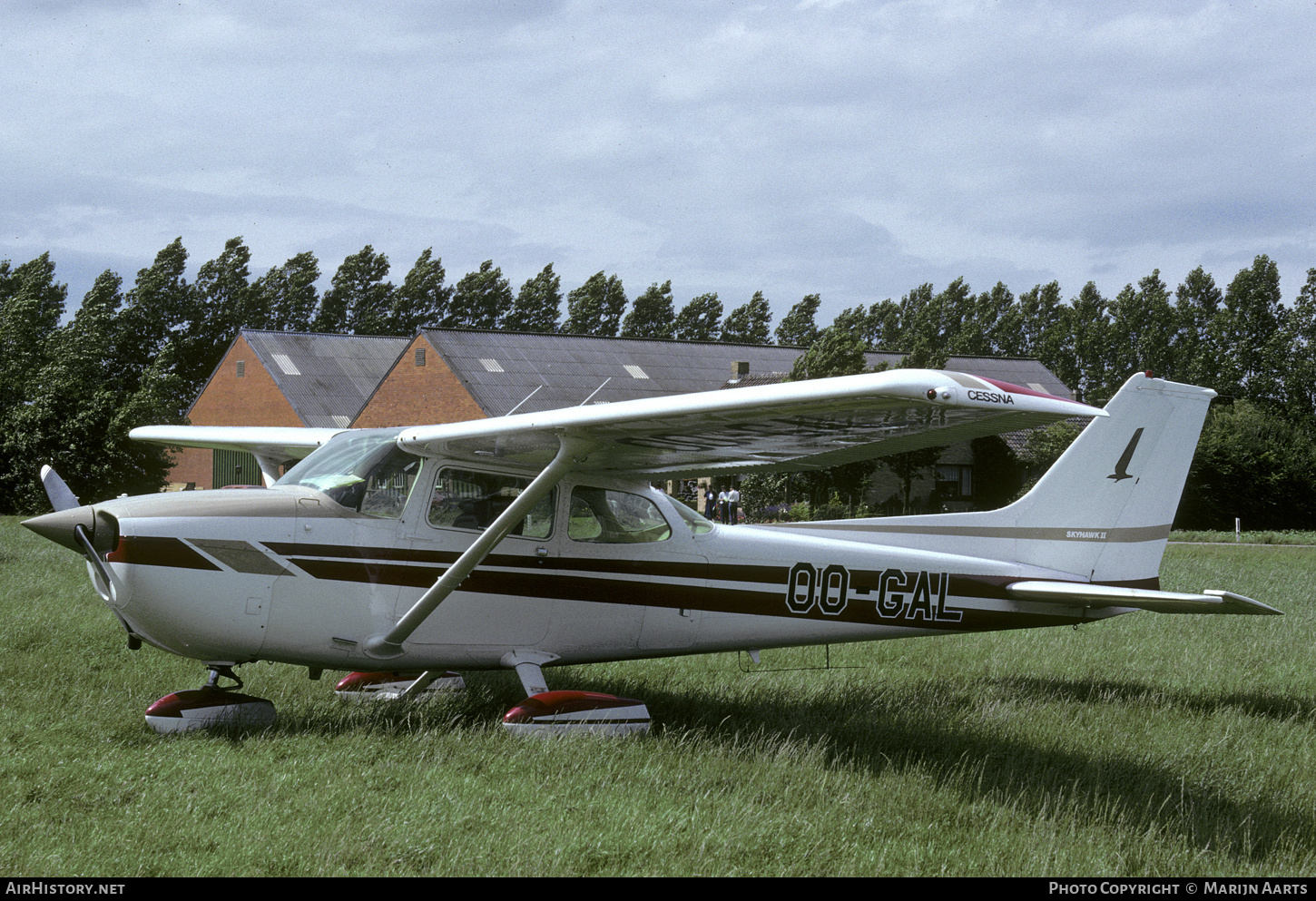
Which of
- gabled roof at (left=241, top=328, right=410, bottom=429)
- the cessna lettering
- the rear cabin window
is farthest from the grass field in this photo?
gabled roof at (left=241, top=328, right=410, bottom=429)

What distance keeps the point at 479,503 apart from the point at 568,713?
4.93ft

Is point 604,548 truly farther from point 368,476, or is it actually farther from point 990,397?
point 990,397

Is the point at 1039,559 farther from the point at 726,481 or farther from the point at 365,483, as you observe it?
the point at 726,481

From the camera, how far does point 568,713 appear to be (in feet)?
21.5

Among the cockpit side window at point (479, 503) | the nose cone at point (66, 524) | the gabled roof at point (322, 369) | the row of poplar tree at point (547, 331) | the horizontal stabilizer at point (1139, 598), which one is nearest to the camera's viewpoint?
the nose cone at point (66, 524)

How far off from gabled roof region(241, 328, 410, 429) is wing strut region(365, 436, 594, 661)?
3697 centimetres

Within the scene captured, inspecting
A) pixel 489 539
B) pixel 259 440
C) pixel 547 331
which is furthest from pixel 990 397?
pixel 547 331

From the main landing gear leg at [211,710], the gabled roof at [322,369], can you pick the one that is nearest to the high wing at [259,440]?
the main landing gear leg at [211,710]

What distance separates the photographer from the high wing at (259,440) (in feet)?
30.0

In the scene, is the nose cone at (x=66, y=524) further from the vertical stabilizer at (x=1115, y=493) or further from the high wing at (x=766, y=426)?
the vertical stabilizer at (x=1115, y=493)

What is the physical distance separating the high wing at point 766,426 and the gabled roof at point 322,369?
3680 cm

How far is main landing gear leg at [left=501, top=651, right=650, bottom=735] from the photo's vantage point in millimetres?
6434

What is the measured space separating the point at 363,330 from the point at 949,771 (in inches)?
3004

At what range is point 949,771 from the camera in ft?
20.5
